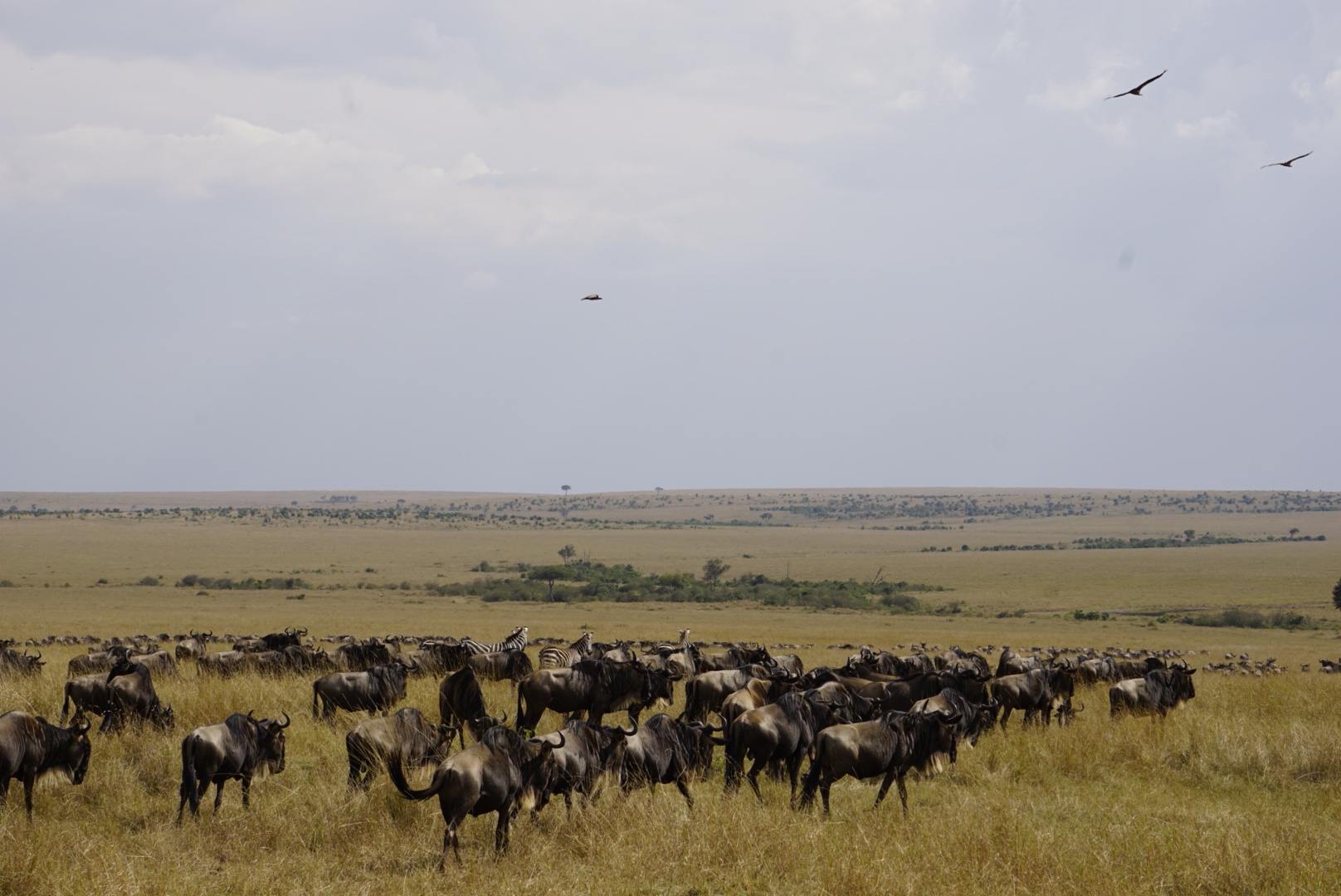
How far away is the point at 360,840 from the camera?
26.5 ft

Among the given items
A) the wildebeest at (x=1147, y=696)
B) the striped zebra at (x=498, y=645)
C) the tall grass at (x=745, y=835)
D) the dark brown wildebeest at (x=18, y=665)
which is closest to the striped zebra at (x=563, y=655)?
the striped zebra at (x=498, y=645)

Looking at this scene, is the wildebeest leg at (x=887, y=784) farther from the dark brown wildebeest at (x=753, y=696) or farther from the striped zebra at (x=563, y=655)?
the striped zebra at (x=563, y=655)

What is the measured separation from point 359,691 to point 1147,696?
409 inches

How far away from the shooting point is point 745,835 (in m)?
7.76

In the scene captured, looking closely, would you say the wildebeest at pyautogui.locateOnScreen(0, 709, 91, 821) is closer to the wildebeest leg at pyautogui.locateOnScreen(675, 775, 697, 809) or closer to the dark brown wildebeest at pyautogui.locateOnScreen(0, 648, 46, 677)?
the wildebeest leg at pyautogui.locateOnScreen(675, 775, 697, 809)

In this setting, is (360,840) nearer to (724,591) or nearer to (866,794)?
(866,794)

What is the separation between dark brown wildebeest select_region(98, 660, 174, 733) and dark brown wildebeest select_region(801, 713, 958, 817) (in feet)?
23.8

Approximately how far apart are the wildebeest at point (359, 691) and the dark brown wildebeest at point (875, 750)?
5.77 meters

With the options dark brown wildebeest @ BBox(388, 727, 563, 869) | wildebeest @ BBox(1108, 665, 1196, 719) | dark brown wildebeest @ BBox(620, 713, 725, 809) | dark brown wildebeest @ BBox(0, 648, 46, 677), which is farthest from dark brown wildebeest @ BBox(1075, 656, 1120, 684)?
dark brown wildebeest @ BBox(0, 648, 46, 677)

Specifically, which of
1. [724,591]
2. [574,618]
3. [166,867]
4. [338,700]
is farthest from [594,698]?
[724,591]

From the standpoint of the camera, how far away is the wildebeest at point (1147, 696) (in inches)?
561

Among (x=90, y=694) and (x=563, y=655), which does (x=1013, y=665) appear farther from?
(x=90, y=694)

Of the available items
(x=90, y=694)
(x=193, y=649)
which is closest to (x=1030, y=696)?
(x=90, y=694)

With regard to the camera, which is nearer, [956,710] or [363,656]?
[956,710]
